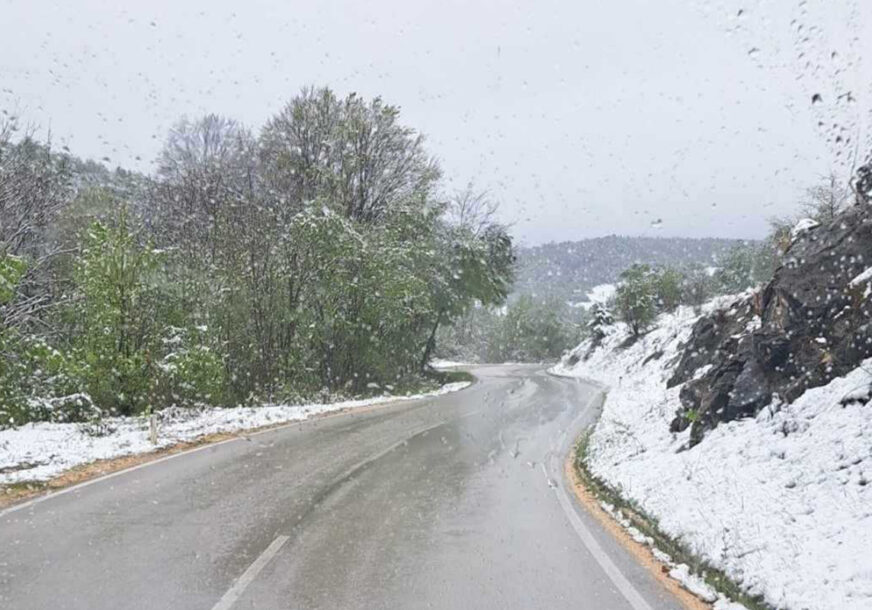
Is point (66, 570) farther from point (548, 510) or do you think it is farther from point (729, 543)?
point (729, 543)

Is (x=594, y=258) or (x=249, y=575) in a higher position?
(x=594, y=258)

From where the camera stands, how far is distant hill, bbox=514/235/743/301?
187ft

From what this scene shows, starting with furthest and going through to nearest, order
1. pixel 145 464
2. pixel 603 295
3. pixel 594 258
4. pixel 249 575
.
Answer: pixel 594 258
pixel 603 295
pixel 145 464
pixel 249 575

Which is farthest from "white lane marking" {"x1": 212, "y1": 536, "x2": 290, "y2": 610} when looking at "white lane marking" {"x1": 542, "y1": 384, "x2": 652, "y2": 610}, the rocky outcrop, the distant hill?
the distant hill

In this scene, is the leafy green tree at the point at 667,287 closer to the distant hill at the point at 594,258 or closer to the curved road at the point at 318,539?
the distant hill at the point at 594,258

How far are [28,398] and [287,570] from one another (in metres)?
12.6

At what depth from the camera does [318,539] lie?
6.35 m

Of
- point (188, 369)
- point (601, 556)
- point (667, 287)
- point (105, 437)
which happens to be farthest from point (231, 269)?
point (667, 287)

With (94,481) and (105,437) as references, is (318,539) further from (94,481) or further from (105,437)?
(105,437)

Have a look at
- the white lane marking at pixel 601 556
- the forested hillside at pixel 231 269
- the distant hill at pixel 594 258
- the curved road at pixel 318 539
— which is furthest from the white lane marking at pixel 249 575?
the distant hill at pixel 594 258

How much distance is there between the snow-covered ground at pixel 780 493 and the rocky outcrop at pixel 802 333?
0.36 metres

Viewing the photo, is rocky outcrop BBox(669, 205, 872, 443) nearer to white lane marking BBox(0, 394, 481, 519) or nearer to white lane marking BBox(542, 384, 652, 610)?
white lane marking BBox(542, 384, 652, 610)

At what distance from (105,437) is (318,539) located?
8.50 meters

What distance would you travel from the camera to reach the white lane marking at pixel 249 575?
184 inches
